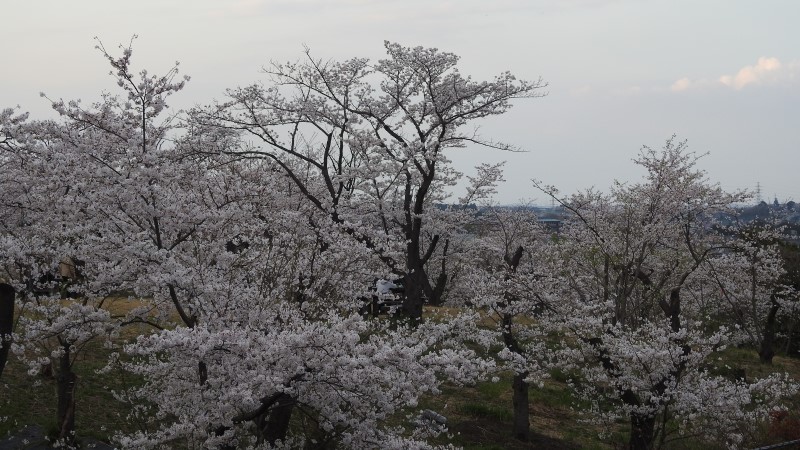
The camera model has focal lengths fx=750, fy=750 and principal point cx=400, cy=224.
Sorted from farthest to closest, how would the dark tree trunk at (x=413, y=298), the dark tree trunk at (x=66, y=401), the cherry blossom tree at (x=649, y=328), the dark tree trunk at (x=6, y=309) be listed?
the dark tree trunk at (x=413, y=298), the cherry blossom tree at (x=649, y=328), the dark tree trunk at (x=66, y=401), the dark tree trunk at (x=6, y=309)

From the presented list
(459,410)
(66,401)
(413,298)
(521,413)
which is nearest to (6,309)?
(66,401)

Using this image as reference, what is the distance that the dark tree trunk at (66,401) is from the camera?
841 cm

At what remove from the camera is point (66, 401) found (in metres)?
9.03

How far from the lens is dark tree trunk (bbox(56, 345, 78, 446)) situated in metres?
8.41

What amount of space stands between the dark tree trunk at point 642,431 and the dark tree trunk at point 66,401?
23.0 ft

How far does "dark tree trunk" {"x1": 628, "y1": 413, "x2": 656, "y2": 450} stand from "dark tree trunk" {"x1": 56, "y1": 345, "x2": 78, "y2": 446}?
23.0 ft

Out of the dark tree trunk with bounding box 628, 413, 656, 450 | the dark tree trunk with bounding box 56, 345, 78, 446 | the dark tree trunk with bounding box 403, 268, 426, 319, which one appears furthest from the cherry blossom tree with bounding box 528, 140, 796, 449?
the dark tree trunk with bounding box 56, 345, 78, 446

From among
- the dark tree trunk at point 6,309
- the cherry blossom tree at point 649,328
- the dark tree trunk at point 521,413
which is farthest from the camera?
the dark tree trunk at point 521,413

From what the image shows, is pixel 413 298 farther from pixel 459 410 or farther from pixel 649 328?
pixel 649 328

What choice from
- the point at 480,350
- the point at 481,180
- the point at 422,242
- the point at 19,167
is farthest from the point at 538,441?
the point at 422,242

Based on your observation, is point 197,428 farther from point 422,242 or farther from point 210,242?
point 422,242

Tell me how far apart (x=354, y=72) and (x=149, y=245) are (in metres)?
11.0

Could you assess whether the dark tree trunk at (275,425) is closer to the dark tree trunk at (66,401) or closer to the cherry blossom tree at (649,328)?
the dark tree trunk at (66,401)

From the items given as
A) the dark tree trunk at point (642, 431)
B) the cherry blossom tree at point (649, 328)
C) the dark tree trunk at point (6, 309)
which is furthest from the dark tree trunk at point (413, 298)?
the dark tree trunk at point (6, 309)
